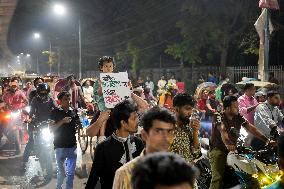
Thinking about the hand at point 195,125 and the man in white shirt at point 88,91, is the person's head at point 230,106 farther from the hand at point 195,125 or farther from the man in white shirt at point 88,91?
the man in white shirt at point 88,91

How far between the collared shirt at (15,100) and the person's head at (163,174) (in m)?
13.3

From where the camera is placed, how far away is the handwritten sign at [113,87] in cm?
669

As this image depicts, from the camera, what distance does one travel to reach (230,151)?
22.8 ft

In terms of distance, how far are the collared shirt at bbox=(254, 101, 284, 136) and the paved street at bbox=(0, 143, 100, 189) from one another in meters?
3.17

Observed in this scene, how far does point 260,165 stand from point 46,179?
16.5 ft

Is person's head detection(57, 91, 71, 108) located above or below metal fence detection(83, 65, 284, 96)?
below

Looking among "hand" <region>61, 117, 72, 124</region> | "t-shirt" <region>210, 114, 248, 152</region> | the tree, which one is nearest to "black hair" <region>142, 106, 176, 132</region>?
"t-shirt" <region>210, 114, 248, 152</region>

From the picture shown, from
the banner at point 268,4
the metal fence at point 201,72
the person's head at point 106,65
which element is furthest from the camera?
the metal fence at point 201,72

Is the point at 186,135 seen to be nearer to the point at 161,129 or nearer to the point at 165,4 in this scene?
the point at 161,129

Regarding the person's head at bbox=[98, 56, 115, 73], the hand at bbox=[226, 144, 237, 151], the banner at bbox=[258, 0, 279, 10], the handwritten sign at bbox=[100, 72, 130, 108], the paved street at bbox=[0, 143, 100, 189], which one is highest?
the banner at bbox=[258, 0, 279, 10]

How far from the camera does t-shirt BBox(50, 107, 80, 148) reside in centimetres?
780

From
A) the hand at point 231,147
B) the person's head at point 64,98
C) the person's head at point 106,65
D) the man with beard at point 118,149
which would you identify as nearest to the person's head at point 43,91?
the person's head at point 64,98

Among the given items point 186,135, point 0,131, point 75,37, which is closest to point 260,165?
point 186,135

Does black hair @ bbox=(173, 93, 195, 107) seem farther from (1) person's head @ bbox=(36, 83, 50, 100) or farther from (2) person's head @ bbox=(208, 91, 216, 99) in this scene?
(2) person's head @ bbox=(208, 91, 216, 99)
